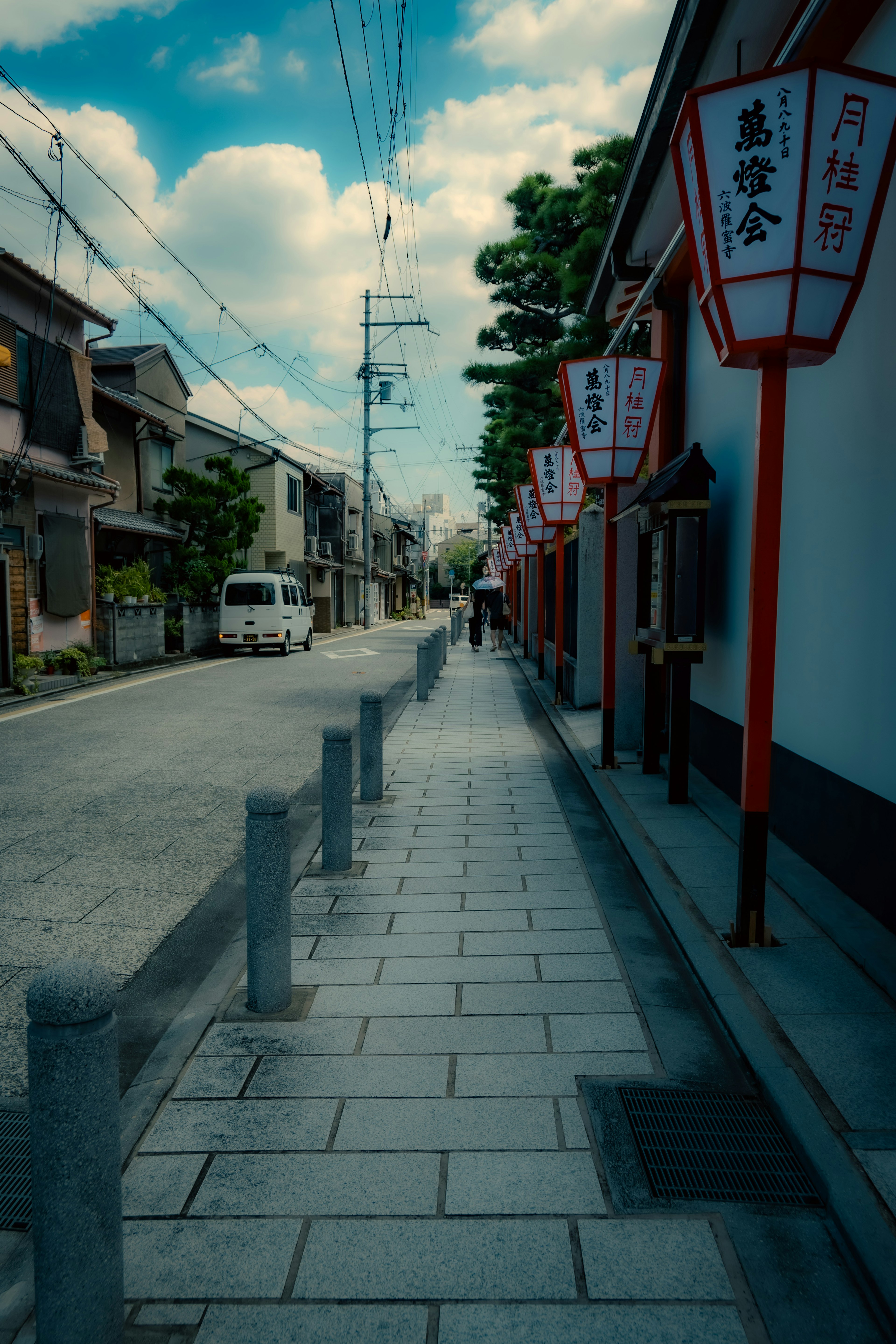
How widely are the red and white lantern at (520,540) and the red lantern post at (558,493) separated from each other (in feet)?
19.7

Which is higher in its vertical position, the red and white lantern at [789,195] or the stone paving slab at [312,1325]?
the red and white lantern at [789,195]

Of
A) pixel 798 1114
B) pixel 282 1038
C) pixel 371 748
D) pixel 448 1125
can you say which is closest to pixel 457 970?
pixel 282 1038

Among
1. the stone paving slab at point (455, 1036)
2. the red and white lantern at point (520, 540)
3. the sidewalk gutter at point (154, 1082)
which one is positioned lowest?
the sidewalk gutter at point (154, 1082)

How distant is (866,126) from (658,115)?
9.21ft

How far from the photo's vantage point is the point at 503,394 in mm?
23375

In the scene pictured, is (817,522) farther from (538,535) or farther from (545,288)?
(545,288)

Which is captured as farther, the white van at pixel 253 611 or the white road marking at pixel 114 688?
the white van at pixel 253 611

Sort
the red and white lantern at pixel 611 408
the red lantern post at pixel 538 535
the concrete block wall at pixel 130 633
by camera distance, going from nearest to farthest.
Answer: the red and white lantern at pixel 611 408
the red lantern post at pixel 538 535
the concrete block wall at pixel 130 633

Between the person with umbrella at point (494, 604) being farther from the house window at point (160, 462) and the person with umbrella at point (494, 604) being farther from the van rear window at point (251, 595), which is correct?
the house window at point (160, 462)

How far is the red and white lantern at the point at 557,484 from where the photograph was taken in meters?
13.0

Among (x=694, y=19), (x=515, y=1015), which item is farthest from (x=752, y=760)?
(x=694, y=19)

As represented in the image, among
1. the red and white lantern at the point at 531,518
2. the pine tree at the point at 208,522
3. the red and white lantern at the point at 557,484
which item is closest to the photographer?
the red and white lantern at the point at 557,484

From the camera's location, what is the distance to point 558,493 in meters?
13.3

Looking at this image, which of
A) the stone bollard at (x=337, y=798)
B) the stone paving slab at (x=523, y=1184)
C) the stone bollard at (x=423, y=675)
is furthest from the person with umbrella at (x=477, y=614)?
the stone paving slab at (x=523, y=1184)
